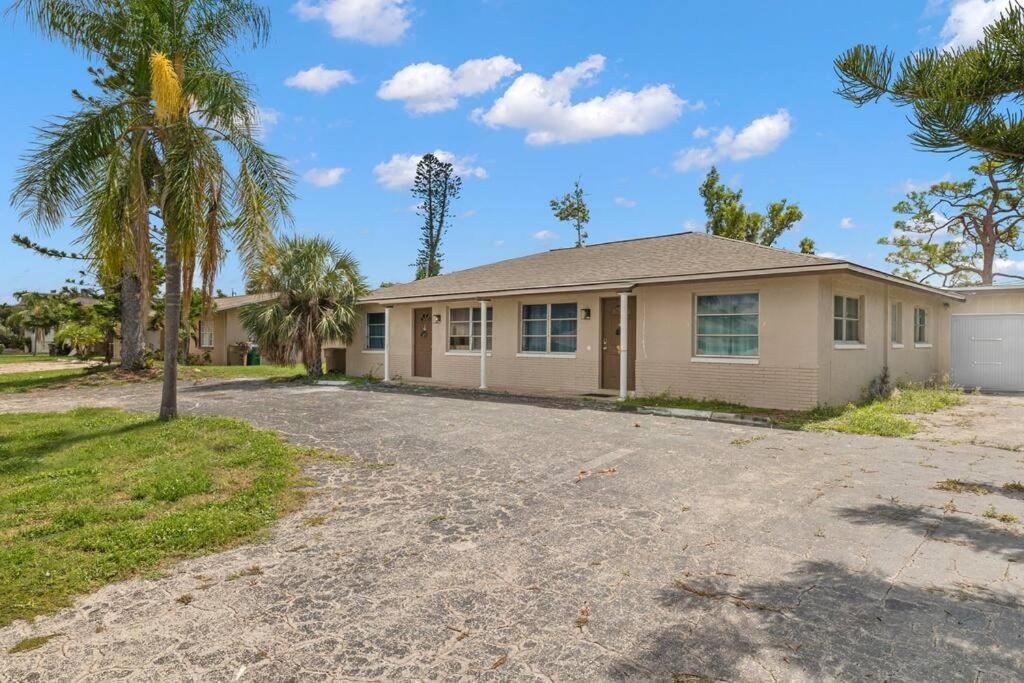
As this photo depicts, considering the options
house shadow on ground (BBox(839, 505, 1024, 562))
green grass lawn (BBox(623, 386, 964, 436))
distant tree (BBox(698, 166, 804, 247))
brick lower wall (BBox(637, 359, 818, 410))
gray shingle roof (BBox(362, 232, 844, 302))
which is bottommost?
house shadow on ground (BBox(839, 505, 1024, 562))

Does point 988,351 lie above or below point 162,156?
below

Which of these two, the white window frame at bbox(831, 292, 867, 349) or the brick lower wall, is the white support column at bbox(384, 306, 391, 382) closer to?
the brick lower wall

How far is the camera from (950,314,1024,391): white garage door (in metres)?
16.9

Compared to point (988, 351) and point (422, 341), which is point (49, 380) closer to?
A: point (422, 341)

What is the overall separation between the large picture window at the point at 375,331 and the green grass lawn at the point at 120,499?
33.4 ft

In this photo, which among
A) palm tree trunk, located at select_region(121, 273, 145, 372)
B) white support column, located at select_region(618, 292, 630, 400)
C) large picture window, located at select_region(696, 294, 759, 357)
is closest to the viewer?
large picture window, located at select_region(696, 294, 759, 357)

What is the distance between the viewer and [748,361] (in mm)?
11797

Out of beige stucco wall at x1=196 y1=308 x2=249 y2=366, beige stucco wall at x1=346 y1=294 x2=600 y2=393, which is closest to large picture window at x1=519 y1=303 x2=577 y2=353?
beige stucco wall at x1=346 y1=294 x2=600 y2=393

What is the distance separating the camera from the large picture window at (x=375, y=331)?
19406mm

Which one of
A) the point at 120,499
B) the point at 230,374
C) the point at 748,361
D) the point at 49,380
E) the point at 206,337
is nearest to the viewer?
the point at 120,499

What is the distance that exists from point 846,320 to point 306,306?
1458 cm

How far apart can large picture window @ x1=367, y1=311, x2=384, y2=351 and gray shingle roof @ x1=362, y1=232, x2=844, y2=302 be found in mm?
821

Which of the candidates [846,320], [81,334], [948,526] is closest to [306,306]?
[81,334]

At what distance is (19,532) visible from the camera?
4648mm
